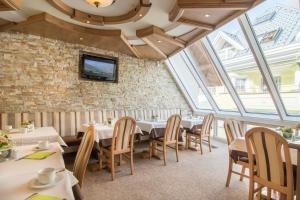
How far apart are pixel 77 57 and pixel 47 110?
1.44 metres

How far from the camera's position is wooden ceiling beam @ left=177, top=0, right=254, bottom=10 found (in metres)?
2.84

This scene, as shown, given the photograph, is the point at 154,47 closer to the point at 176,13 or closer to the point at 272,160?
the point at 176,13

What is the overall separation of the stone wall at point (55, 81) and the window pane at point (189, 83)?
3.72 feet

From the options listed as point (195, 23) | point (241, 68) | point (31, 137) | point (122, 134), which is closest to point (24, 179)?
point (31, 137)

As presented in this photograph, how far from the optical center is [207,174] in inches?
144

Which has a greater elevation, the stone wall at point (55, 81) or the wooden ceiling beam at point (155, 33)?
the wooden ceiling beam at point (155, 33)

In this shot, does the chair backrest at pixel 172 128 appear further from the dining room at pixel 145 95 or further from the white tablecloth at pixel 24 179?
the white tablecloth at pixel 24 179

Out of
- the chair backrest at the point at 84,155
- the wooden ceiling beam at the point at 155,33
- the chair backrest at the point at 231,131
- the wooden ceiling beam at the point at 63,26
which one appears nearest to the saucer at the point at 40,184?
the chair backrest at the point at 84,155

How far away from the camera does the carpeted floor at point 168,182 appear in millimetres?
2842

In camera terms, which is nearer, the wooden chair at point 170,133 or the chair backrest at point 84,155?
the chair backrest at point 84,155

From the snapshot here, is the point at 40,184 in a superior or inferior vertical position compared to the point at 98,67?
inferior

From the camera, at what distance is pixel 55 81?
4617 mm

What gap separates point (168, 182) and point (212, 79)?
371 centimetres

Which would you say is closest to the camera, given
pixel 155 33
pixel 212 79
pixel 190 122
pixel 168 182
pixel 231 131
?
pixel 231 131
